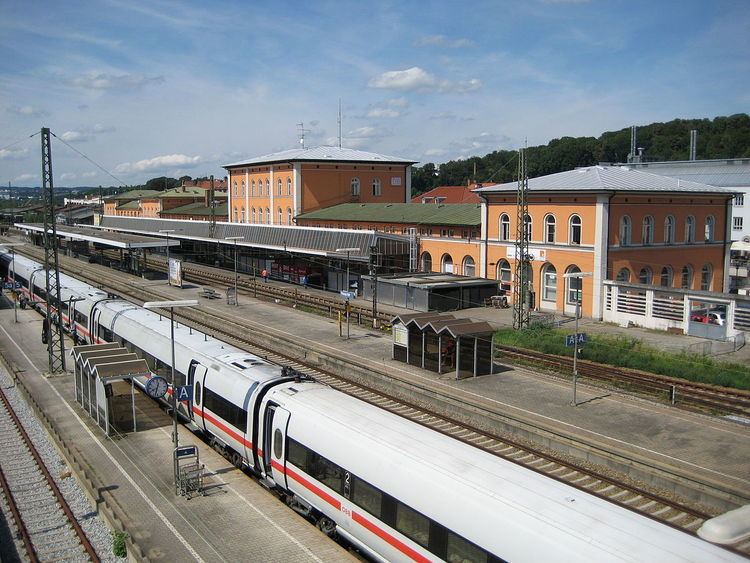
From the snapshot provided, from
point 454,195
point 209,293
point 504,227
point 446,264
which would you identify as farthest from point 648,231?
point 454,195

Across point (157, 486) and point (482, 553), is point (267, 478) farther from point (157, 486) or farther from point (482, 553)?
point (482, 553)

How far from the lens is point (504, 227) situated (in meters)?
39.2

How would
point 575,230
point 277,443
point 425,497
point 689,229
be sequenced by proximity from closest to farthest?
1. point 425,497
2. point 277,443
3. point 575,230
4. point 689,229

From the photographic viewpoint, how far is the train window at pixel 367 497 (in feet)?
33.6

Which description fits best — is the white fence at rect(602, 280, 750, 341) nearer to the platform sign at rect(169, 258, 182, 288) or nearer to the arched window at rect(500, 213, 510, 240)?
the arched window at rect(500, 213, 510, 240)

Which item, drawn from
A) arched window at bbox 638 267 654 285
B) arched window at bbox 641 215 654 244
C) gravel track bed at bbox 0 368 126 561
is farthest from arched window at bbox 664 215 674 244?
gravel track bed at bbox 0 368 126 561

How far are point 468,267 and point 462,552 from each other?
33.7m

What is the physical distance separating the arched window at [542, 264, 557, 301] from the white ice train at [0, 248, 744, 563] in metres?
23.5

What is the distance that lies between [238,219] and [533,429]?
58384 mm

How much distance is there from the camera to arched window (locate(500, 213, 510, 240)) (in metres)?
39.0

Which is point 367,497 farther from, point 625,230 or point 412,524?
point 625,230

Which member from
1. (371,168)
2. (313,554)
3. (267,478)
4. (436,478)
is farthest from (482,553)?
(371,168)

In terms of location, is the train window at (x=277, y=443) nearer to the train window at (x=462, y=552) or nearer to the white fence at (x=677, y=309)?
the train window at (x=462, y=552)

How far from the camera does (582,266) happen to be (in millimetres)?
34625
